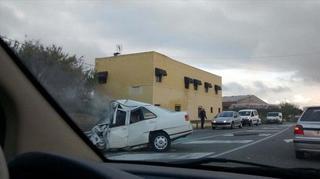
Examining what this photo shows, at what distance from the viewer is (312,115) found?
33.0 feet

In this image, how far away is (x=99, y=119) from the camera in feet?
13.4

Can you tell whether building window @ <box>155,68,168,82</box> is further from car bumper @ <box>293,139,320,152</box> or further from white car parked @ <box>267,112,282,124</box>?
white car parked @ <box>267,112,282,124</box>

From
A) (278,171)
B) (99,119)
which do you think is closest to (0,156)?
(278,171)

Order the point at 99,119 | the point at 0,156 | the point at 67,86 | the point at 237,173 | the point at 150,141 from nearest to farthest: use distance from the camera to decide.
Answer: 1. the point at 0,156
2. the point at 237,173
3. the point at 67,86
4. the point at 99,119
5. the point at 150,141

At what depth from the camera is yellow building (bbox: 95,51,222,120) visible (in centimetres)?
449

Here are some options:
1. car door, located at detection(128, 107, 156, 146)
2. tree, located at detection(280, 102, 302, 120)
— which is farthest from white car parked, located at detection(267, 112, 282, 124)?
car door, located at detection(128, 107, 156, 146)

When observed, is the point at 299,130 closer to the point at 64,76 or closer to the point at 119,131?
the point at 119,131

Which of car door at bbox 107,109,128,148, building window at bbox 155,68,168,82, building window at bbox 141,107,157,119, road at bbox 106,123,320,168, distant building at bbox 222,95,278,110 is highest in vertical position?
building window at bbox 155,68,168,82

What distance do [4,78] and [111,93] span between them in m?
1.36

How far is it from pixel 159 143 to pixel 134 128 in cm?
35

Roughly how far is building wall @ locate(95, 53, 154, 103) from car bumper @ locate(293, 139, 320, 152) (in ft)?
8.33

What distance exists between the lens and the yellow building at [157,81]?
4.49 metres

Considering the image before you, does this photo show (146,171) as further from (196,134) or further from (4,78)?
(196,134)

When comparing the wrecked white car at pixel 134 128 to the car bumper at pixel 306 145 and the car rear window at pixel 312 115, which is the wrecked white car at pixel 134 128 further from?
the car rear window at pixel 312 115
